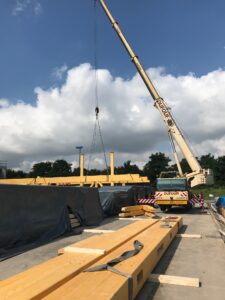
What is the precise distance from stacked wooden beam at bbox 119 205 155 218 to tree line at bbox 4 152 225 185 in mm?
76012

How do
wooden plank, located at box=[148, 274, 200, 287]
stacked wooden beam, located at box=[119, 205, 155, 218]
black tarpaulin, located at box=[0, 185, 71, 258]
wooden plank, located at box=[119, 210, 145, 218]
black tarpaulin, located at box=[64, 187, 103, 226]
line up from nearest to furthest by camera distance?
wooden plank, located at box=[148, 274, 200, 287] → black tarpaulin, located at box=[0, 185, 71, 258] → black tarpaulin, located at box=[64, 187, 103, 226] → wooden plank, located at box=[119, 210, 145, 218] → stacked wooden beam, located at box=[119, 205, 155, 218]

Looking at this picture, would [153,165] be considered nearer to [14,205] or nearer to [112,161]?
[112,161]

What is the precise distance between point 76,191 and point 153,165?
98.9m

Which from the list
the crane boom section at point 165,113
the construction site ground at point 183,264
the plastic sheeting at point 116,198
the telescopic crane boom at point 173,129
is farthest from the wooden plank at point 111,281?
the crane boom section at point 165,113

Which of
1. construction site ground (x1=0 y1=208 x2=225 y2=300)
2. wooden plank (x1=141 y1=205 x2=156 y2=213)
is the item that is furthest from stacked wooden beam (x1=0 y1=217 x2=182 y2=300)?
wooden plank (x1=141 y1=205 x2=156 y2=213)

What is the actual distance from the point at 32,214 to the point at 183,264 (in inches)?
214

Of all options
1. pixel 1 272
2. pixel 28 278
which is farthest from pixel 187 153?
pixel 28 278

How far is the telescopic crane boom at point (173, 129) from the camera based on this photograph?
23719mm

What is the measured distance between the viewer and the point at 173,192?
2253cm

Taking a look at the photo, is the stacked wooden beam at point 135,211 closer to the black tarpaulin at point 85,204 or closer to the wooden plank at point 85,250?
the black tarpaulin at point 85,204

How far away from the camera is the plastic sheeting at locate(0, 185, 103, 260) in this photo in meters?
9.73

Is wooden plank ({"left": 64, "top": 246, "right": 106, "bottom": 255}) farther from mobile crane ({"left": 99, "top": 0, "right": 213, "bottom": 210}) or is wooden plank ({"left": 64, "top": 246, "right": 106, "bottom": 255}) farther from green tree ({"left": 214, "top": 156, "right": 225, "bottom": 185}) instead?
green tree ({"left": 214, "top": 156, "right": 225, "bottom": 185})

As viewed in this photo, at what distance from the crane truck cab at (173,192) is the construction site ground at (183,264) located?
1019 centimetres

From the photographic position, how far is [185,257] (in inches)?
338
